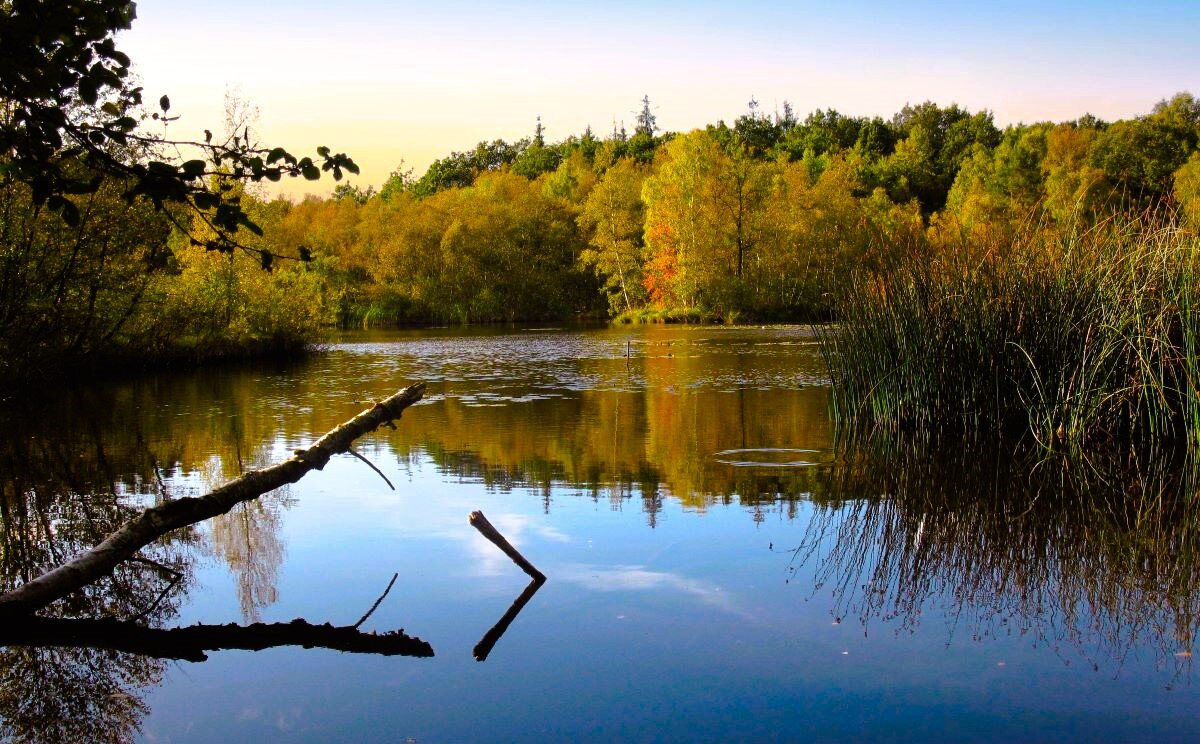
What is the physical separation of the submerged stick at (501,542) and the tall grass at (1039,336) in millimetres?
4482

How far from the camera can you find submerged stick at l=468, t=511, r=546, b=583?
5129mm

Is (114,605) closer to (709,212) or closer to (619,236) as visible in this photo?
(709,212)

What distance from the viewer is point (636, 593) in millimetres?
5363

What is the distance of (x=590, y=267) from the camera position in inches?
2267

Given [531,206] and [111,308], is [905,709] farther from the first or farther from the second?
[531,206]

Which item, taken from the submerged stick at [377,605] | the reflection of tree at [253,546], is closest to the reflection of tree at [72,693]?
the reflection of tree at [253,546]

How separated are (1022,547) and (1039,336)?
337cm

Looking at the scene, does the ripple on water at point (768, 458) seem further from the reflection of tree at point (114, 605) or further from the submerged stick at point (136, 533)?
the submerged stick at point (136, 533)

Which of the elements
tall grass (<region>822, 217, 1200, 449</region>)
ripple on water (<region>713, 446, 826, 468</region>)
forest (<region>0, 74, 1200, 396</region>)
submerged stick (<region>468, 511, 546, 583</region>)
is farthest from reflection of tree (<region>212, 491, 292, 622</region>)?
forest (<region>0, 74, 1200, 396</region>)

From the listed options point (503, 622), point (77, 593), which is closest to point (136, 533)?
point (77, 593)

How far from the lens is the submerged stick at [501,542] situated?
5129 millimetres

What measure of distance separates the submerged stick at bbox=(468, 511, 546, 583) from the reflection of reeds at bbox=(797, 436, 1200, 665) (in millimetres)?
1501

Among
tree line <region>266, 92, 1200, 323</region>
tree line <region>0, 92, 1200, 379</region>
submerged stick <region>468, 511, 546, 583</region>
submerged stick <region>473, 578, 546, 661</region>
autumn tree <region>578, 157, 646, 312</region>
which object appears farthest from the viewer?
autumn tree <region>578, 157, 646, 312</region>

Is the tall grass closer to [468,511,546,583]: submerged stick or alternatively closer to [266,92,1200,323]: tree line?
[468,511,546,583]: submerged stick
